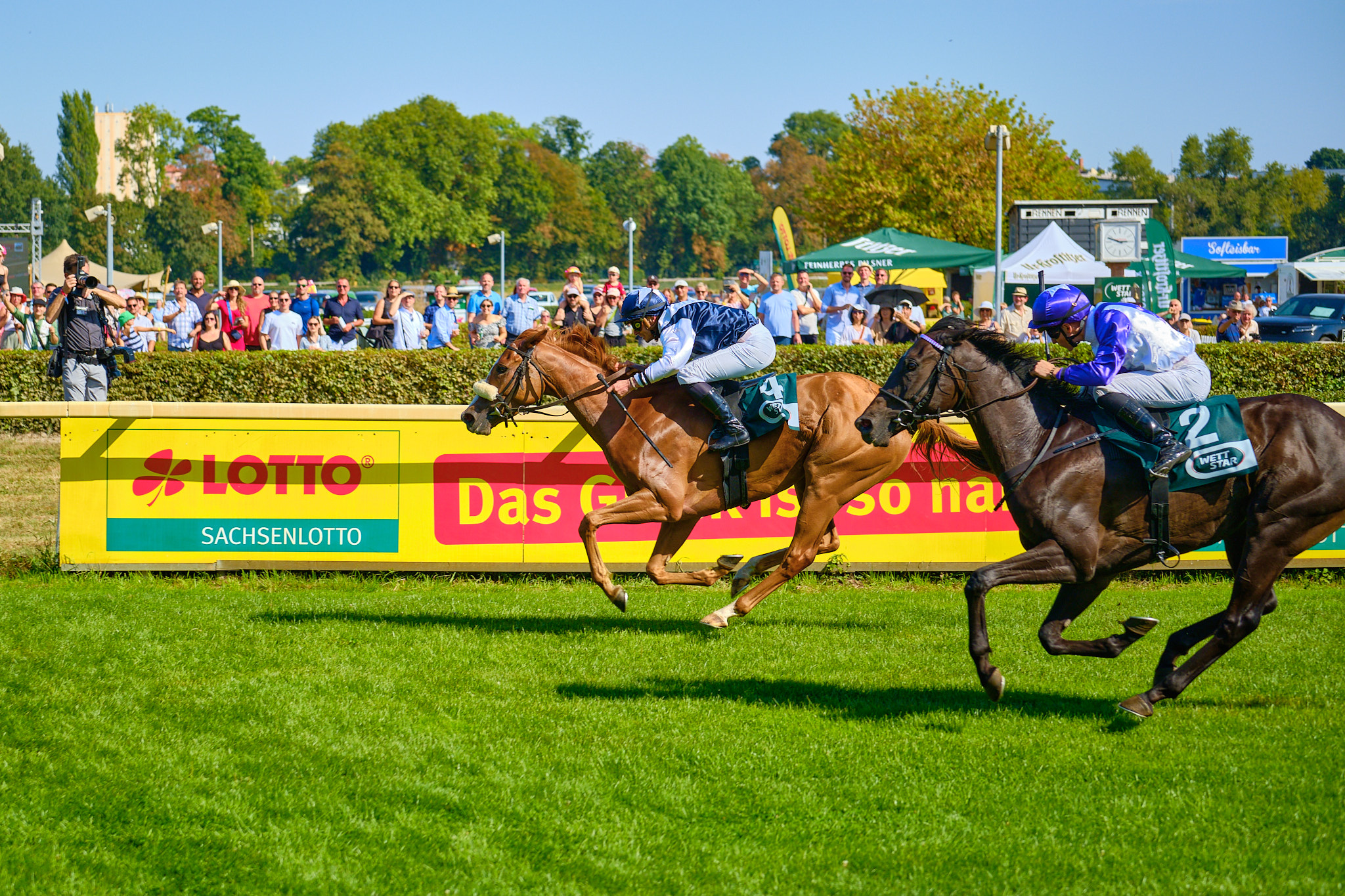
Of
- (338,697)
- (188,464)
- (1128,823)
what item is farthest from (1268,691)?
(188,464)

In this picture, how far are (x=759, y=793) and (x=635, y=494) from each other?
3.20 metres

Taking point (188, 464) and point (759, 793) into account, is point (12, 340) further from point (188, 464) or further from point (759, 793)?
point (759, 793)

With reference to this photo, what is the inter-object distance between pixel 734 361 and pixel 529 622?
7.16 feet

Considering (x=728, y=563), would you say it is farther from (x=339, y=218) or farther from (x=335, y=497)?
(x=339, y=218)

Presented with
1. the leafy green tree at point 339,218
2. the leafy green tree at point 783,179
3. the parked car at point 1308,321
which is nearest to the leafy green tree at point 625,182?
the leafy green tree at point 783,179

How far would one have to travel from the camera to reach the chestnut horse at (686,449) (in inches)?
321

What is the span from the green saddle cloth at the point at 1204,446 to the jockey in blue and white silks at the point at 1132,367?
0.07 m

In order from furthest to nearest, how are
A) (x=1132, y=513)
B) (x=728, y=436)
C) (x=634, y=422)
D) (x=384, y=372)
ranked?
(x=384, y=372) < (x=634, y=422) < (x=728, y=436) < (x=1132, y=513)

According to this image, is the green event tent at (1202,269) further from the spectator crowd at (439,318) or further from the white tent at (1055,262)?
the spectator crowd at (439,318)

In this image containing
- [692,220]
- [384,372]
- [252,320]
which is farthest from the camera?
[692,220]

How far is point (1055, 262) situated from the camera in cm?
2248

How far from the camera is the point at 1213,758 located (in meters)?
5.54

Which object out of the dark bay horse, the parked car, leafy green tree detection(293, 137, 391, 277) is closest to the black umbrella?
the dark bay horse

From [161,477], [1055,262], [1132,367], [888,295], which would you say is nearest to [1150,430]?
[1132,367]
